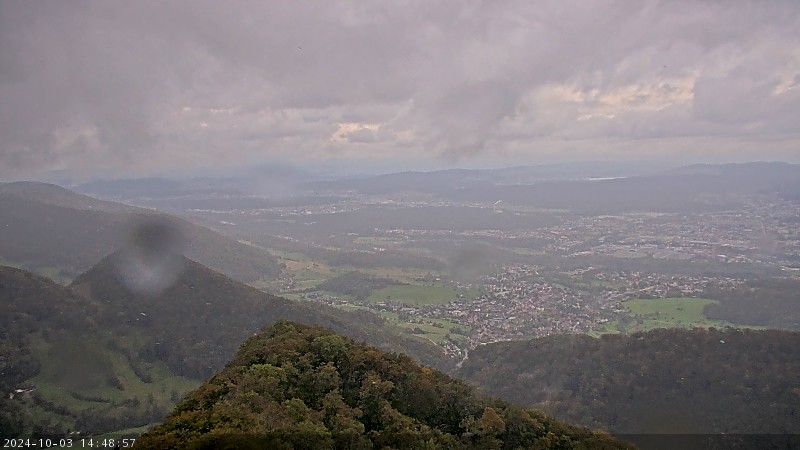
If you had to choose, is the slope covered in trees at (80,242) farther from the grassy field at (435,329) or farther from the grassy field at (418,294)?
the grassy field at (435,329)

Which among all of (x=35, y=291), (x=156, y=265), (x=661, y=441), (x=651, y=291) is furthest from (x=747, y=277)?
(x=35, y=291)

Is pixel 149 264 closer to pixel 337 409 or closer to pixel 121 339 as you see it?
pixel 121 339

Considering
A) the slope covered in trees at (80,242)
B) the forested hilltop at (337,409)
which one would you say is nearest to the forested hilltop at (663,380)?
the forested hilltop at (337,409)

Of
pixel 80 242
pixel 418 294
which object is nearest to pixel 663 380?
pixel 418 294

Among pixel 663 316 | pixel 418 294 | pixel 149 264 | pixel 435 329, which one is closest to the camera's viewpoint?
pixel 435 329

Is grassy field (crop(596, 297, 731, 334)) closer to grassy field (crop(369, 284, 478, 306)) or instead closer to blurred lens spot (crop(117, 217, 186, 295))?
grassy field (crop(369, 284, 478, 306))

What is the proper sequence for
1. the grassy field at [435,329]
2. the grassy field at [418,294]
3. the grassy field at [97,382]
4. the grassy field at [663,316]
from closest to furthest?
the grassy field at [97,382] → the grassy field at [435,329] → the grassy field at [663,316] → the grassy field at [418,294]
